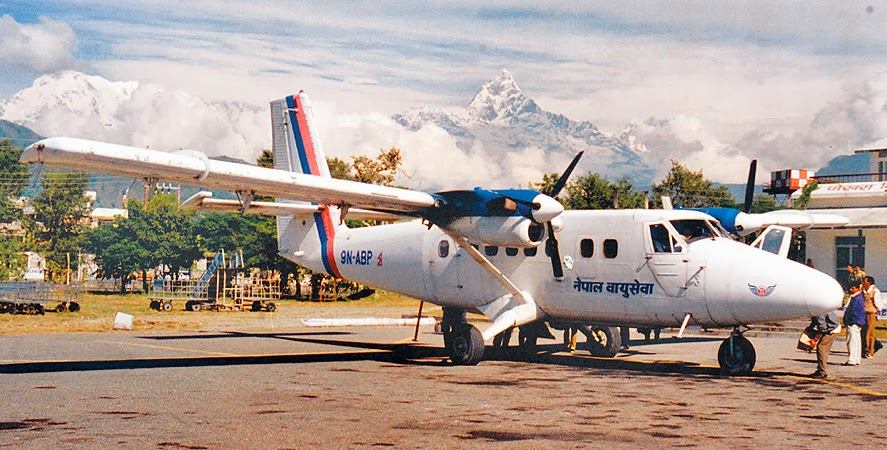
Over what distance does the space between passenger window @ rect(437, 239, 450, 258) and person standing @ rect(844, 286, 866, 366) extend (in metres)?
9.21

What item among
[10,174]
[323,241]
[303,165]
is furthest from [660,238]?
[10,174]

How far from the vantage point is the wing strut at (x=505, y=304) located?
22.0 meters

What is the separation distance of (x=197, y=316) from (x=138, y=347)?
19.5 metres

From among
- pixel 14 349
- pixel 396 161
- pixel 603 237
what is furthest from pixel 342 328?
pixel 396 161

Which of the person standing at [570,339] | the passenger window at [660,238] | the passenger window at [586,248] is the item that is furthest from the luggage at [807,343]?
the passenger window at [586,248]

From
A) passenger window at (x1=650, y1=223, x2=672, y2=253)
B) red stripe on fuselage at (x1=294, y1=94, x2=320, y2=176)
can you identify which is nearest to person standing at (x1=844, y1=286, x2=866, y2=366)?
passenger window at (x1=650, y1=223, x2=672, y2=253)

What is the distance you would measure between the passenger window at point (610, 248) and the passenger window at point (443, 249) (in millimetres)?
4389

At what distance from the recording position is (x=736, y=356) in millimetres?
19734

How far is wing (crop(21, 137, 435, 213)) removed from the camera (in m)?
17.1

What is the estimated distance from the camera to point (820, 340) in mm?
19938

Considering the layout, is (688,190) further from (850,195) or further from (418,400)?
(418,400)

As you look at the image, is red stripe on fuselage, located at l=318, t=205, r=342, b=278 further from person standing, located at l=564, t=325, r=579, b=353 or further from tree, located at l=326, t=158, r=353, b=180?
tree, located at l=326, t=158, r=353, b=180

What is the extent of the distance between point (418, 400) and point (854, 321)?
37.4ft

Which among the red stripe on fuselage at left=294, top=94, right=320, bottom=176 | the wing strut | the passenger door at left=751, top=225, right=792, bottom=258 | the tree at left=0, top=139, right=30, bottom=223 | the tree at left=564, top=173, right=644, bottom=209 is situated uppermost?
the tree at left=0, top=139, right=30, bottom=223
